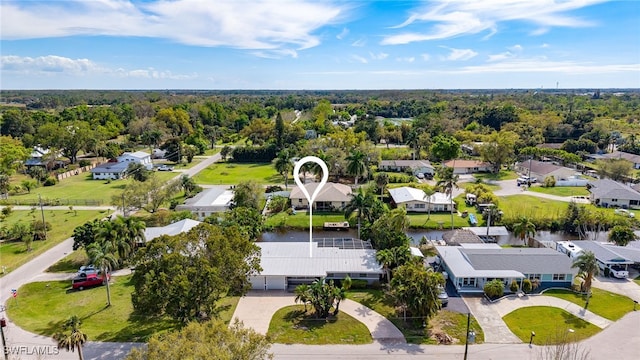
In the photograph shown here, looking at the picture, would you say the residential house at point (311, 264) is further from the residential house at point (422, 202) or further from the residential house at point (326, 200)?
the residential house at point (422, 202)

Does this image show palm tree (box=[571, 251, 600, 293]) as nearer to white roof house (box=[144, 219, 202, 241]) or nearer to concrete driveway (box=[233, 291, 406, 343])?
concrete driveway (box=[233, 291, 406, 343])

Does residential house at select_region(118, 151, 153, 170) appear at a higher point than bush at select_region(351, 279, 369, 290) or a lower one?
higher

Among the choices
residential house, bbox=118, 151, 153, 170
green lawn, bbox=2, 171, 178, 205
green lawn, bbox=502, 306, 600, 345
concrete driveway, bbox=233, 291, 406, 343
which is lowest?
green lawn, bbox=502, 306, 600, 345

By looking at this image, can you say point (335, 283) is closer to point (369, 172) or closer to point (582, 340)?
point (582, 340)

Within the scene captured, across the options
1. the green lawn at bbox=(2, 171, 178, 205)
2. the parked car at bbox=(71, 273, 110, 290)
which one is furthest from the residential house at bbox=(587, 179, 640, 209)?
the green lawn at bbox=(2, 171, 178, 205)

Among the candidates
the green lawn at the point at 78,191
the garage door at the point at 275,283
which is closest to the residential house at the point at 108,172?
the green lawn at the point at 78,191

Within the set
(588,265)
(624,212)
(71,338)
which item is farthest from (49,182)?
(624,212)

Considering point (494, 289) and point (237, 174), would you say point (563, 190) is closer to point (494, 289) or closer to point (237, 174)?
point (494, 289)
